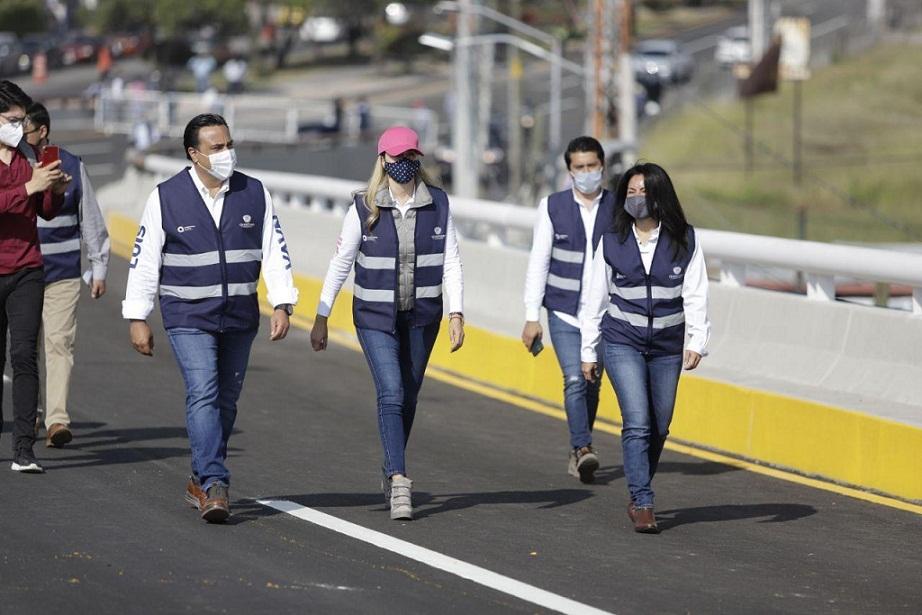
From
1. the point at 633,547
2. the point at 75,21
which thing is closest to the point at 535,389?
the point at 633,547

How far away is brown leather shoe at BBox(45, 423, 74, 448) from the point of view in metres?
10.6

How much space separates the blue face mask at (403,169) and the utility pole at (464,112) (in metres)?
24.8

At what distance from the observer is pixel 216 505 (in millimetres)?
8359

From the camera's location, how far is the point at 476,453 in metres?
11.2

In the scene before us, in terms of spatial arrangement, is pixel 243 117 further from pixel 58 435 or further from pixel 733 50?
pixel 58 435

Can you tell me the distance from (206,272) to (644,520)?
2.32 m

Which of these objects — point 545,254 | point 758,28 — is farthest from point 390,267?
point 758,28

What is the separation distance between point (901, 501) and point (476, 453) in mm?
2593

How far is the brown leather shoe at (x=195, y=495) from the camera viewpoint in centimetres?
859

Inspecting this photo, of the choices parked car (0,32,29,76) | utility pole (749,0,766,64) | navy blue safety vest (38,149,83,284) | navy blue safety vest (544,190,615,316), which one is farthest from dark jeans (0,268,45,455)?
parked car (0,32,29,76)

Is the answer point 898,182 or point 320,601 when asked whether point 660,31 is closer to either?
point 898,182

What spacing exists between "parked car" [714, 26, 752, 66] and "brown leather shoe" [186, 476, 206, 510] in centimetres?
6418

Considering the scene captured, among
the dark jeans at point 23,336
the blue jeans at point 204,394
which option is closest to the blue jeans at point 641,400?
the blue jeans at point 204,394

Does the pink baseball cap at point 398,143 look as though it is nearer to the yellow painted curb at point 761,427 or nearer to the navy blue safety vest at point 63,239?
the navy blue safety vest at point 63,239
